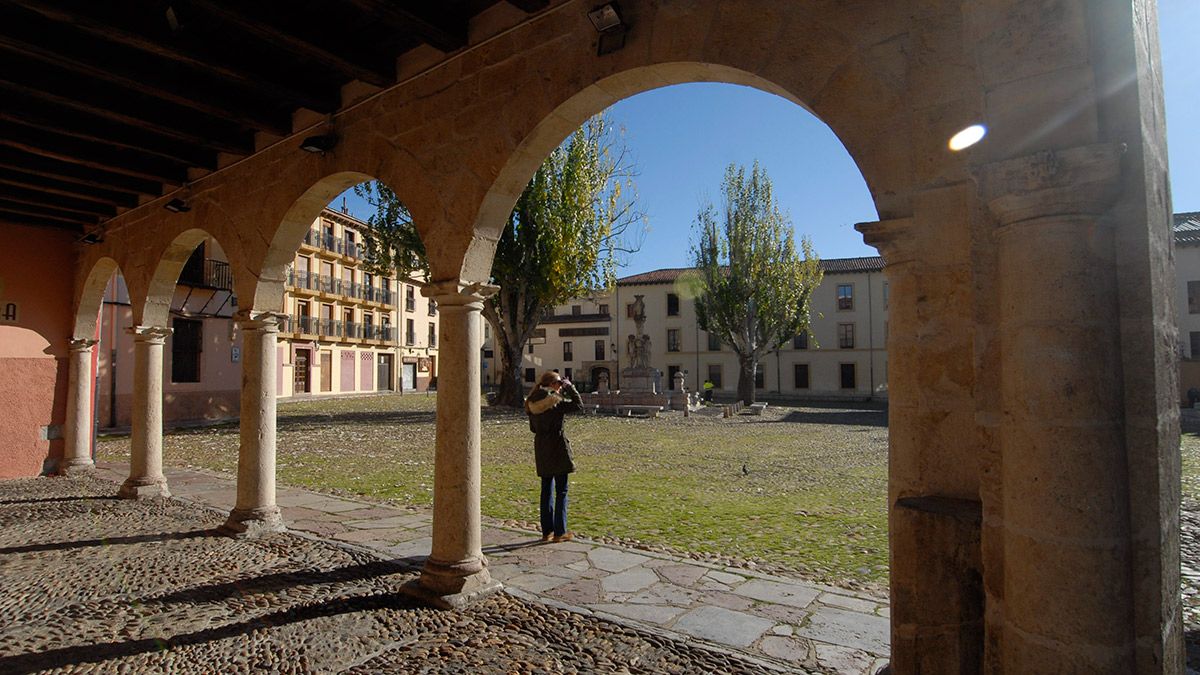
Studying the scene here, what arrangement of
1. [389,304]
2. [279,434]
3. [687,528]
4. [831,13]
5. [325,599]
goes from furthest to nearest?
[389,304], [279,434], [687,528], [325,599], [831,13]

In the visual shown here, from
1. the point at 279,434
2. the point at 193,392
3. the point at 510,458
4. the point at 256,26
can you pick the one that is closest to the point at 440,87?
the point at 256,26

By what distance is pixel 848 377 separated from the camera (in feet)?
116

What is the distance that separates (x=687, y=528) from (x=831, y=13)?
13.8 ft

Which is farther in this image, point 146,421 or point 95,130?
point 146,421

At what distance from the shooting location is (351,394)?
109 ft

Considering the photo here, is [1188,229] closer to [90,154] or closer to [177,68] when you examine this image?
[177,68]

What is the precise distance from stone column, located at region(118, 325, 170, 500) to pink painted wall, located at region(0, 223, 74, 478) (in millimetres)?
2504

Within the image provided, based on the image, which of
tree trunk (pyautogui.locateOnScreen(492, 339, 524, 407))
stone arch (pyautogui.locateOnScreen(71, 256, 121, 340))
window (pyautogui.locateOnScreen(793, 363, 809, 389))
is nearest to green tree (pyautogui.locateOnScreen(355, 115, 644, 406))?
tree trunk (pyautogui.locateOnScreen(492, 339, 524, 407))

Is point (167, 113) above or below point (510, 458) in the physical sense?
above

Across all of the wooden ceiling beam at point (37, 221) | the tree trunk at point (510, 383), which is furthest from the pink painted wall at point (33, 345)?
the tree trunk at point (510, 383)

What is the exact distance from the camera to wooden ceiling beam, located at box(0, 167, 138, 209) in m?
6.28

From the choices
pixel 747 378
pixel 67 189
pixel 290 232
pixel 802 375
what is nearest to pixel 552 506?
pixel 290 232

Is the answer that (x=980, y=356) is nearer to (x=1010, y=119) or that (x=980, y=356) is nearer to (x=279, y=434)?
(x=1010, y=119)

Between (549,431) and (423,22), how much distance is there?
2962mm
